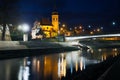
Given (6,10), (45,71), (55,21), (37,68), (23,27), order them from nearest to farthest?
(45,71) → (37,68) → (6,10) → (23,27) → (55,21)

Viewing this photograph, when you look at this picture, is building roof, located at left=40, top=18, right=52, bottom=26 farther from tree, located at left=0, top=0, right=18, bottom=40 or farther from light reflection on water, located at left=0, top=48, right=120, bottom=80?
light reflection on water, located at left=0, top=48, right=120, bottom=80

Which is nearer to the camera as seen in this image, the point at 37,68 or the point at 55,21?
the point at 37,68

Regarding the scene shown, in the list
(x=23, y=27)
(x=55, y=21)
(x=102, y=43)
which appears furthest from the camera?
(x=55, y=21)

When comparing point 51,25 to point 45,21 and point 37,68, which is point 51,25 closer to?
point 45,21

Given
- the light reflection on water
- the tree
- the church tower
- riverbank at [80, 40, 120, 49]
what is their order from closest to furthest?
the light reflection on water < the tree < riverbank at [80, 40, 120, 49] < the church tower

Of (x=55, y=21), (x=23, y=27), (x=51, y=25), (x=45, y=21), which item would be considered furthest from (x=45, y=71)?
(x=45, y=21)

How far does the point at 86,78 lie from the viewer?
1948 centimetres

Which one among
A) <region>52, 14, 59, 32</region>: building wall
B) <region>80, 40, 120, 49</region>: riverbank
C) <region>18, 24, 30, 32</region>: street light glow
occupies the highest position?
<region>52, 14, 59, 32</region>: building wall

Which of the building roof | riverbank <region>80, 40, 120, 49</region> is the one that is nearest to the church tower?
the building roof

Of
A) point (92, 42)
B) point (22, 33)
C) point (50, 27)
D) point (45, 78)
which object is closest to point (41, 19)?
point (50, 27)

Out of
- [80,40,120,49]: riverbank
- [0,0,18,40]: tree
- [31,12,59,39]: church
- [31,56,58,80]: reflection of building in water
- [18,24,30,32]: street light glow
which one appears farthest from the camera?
[31,12,59,39]: church

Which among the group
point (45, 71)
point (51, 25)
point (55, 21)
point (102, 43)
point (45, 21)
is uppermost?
point (45, 21)

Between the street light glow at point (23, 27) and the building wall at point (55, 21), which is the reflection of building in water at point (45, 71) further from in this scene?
the building wall at point (55, 21)

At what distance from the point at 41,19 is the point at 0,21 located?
393ft
